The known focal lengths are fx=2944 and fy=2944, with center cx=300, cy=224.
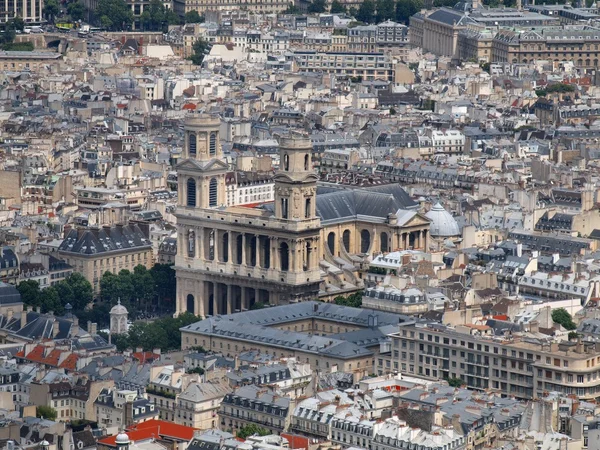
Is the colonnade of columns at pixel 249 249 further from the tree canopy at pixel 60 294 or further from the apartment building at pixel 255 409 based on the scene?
the apartment building at pixel 255 409

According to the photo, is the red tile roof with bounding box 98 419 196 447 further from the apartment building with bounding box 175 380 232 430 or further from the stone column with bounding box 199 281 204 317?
the stone column with bounding box 199 281 204 317

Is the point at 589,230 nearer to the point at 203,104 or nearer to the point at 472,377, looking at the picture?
the point at 472,377

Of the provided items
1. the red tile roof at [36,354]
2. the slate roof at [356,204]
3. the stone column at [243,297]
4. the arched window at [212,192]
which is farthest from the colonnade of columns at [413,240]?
the red tile roof at [36,354]

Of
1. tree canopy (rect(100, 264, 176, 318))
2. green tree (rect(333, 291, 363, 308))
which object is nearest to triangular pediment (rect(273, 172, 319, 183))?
green tree (rect(333, 291, 363, 308))

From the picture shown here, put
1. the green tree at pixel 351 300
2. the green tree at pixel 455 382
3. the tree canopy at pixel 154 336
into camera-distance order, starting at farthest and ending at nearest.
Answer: the green tree at pixel 351 300 → the tree canopy at pixel 154 336 → the green tree at pixel 455 382

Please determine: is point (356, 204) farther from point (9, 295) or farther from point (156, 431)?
point (156, 431)

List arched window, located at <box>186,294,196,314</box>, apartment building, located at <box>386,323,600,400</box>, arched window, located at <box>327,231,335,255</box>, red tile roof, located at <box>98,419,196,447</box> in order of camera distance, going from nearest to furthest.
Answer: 1. red tile roof, located at <box>98,419,196,447</box>
2. apartment building, located at <box>386,323,600,400</box>
3. arched window, located at <box>186,294,196,314</box>
4. arched window, located at <box>327,231,335,255</box>

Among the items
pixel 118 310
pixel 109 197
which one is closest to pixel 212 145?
pixel 109 197
